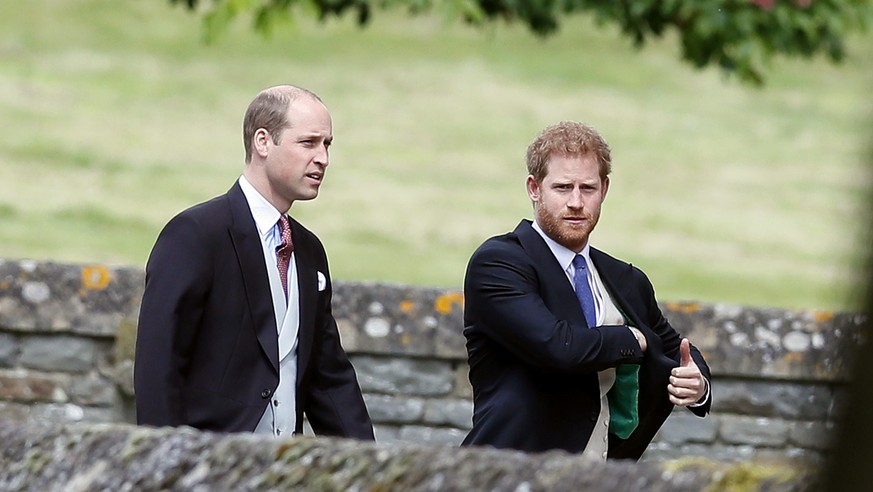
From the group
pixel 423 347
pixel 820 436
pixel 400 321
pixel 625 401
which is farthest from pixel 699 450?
pixel 820 436

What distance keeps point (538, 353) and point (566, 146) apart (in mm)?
496

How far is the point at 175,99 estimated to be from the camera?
21969 millimetres

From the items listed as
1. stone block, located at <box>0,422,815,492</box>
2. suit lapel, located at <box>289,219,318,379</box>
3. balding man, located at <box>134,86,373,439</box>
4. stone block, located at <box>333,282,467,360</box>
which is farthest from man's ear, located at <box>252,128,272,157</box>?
stone block, located at <box>333,282,467,360</box>

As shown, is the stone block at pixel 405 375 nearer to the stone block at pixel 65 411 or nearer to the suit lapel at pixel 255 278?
the stone block at pixel 65 411

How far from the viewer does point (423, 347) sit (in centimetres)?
587

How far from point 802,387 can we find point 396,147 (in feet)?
48.9

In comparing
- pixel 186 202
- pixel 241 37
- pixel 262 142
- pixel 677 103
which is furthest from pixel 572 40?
pixel 262 142

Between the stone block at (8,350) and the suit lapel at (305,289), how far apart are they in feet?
8.36

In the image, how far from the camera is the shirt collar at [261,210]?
3.72 m

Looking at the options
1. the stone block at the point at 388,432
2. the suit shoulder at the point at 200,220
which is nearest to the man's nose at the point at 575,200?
the suit shoulder at the point at 200,220

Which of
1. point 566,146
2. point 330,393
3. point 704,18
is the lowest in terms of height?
point 330,393

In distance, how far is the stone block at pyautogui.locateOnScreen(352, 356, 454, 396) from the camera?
19.4 ft

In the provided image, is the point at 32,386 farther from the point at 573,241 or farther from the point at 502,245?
the point at 573,241

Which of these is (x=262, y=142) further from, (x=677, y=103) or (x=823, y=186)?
(x=677, y=103)
